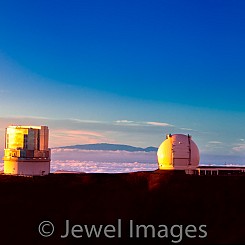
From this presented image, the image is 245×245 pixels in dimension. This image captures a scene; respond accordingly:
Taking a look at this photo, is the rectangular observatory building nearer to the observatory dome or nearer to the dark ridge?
the dark ridge

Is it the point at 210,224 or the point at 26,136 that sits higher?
the point at 26,136

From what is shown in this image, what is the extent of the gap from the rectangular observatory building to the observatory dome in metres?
14.2

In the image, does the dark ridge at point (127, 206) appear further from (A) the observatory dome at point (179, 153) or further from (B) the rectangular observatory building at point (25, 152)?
(B) the rectangular observatory building at point (25, 152)

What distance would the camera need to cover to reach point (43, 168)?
46.6m

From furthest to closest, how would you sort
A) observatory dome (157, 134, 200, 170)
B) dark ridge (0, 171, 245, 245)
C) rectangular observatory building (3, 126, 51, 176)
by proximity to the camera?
1. rectangular observatory building (3, 126, 51, 176)
2. observatory dome (157, 134, 200, 170)
3. dark ridge (0, 171, 245, 245)

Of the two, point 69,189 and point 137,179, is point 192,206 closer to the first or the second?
point 137,179

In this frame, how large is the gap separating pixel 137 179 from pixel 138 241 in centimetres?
942

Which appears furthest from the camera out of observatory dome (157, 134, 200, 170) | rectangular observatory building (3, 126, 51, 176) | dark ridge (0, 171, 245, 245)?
rectangular observatory building (3, 126, 51, 176)

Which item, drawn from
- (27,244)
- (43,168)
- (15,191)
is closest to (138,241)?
(27,244)

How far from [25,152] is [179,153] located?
17.1m

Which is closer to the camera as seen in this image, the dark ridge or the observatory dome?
the dark ridge

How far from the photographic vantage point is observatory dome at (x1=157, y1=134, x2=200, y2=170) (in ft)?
128

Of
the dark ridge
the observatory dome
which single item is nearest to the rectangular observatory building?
the dark ridge

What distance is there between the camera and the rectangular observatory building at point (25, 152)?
45.5 meters
